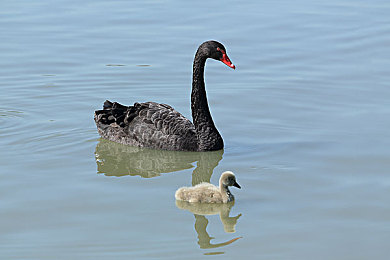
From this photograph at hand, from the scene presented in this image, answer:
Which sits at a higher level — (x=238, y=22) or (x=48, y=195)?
(x=238, y=22)

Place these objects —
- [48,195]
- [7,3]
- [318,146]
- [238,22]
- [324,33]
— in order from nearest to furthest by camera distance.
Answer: [48,195], [318,146], [324,33], [238,22], [7,3]

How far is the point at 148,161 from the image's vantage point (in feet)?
27.2

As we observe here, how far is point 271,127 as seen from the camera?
9.14 m

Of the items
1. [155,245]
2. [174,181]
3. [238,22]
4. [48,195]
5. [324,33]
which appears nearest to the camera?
[155,245]

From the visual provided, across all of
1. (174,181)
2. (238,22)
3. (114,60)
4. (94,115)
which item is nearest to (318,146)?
(174,181)

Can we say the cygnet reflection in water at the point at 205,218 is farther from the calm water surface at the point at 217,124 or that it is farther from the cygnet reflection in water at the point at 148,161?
the cygnet reflection in water at the point at 148,161

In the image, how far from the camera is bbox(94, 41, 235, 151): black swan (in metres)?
8.51

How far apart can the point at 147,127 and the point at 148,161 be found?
519 mm

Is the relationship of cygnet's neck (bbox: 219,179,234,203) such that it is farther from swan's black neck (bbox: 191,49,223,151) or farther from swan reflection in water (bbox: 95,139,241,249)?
swan's black neck (bbox: 191,49,223,151)

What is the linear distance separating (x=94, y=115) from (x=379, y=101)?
3.53 meters

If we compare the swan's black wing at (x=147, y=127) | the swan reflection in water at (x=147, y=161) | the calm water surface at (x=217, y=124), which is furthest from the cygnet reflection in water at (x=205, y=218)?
the swan's black wing at (x=147, y=127)

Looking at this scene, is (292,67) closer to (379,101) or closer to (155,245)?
(379,101)

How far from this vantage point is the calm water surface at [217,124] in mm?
6148

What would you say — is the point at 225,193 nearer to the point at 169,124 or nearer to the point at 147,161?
the point at 147,161
